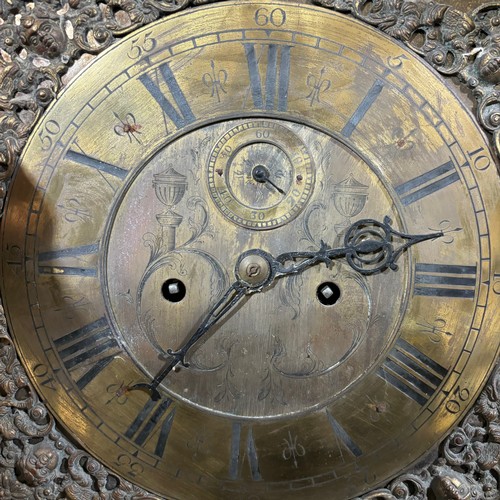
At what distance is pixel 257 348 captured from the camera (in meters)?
2.06

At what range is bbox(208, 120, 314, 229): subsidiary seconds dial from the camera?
2.04 metres

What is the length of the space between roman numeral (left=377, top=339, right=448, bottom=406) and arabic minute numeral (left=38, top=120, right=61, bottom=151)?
2.87ft

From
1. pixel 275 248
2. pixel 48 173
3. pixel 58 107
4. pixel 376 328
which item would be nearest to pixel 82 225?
pixel 48 173

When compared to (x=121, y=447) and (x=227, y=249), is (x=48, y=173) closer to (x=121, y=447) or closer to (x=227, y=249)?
(x=227, y=249)

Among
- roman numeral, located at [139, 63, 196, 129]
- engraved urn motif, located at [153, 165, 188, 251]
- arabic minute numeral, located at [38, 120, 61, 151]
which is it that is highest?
roman numeral, located at [139, 63, 196, 129]

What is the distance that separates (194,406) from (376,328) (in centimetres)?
44

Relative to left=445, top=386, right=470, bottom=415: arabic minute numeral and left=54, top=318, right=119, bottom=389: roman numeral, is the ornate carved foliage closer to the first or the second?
left=445, top=386, right=470, bottom=415: arabic minute numeral

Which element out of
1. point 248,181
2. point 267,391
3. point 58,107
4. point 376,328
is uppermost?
point 58,107

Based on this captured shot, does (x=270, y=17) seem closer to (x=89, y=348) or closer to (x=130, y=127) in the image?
(x=130, y=127)

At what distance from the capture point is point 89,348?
2.05 metres

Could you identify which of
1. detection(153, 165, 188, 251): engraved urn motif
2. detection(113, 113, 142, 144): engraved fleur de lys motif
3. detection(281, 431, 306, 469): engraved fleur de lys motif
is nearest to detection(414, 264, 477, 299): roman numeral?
detection(281, 431, 306, 469): engraved fleur de lys motif

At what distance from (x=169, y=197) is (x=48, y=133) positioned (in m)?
0.30

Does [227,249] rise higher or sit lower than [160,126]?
lower

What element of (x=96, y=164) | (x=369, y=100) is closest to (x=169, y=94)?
(x=96, y=164)
